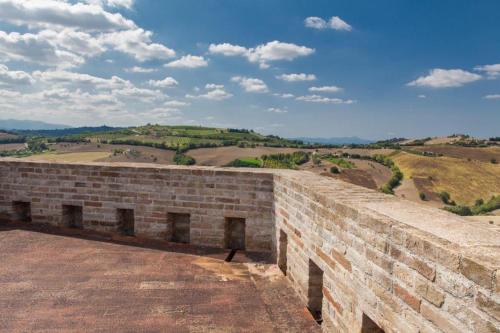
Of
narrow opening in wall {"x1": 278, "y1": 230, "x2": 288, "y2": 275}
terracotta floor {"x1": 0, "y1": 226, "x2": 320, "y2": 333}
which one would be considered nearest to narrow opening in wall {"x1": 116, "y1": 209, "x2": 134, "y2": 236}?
terracotta floor {"x1": 0, "y1": 226, "x2": 320, "y2": 333}

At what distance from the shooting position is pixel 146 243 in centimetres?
A: 729

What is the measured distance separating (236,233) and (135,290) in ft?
8.28

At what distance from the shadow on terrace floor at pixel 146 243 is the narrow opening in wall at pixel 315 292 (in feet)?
5.36

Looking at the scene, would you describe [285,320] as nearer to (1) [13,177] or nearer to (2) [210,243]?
(2) [210,243]

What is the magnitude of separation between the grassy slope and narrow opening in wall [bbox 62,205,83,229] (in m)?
62.8

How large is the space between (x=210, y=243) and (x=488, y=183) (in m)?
72.4

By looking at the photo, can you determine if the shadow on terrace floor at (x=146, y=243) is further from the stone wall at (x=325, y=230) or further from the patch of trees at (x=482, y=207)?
the patch of trees at (x=482, y=207)

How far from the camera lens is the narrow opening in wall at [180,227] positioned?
7602mm

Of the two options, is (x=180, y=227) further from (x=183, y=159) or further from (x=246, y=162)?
(x=183, y=159)

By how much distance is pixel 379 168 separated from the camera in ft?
233

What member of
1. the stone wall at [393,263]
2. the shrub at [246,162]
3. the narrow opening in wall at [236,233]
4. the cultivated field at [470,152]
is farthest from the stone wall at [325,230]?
the cultivated field at [470,152]

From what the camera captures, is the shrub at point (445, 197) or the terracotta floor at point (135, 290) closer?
the terracotta floor at point (135, 290)

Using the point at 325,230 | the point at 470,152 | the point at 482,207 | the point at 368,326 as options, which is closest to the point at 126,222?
the point at 325,230

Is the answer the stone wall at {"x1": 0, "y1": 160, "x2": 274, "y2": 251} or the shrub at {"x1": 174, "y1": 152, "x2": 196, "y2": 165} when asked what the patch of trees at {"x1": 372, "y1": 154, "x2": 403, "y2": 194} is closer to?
the shrub at {"x1": 174, "y1": 152, "x2": 196, "y2": 165}
